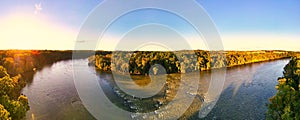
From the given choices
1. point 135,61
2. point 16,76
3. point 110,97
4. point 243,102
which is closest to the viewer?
point 243,102

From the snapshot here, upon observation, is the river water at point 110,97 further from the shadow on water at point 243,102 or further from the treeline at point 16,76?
the treeline at point 16,76

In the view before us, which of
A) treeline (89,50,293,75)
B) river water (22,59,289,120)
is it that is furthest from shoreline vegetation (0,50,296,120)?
river water (22,59,289,120)

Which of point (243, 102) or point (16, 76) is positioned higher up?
point (16, 76)

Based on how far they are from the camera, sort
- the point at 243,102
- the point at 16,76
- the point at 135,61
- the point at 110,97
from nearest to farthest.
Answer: the point at 243,102
the point at 110,97
the point at 16,76
the point at 135,61

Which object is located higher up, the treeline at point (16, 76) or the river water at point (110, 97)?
the treeline at point (16, 76)

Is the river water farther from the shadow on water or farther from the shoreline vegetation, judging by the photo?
the shoreline vegetation

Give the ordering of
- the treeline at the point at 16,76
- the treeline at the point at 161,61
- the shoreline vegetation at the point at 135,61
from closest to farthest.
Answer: the treeline at the point at 16,76 → the shoreline vegetation at the point at 135,61 → the treeline at the point at 161,61

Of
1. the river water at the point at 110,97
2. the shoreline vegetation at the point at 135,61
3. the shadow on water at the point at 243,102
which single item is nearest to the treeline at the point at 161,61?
the shoreline vegetation at the point at 135,61

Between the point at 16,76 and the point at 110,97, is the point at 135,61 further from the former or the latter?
the point at 16,76

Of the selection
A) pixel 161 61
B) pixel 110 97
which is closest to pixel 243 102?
pixel 110 97

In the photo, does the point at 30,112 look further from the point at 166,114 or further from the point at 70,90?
the point at 166,114
